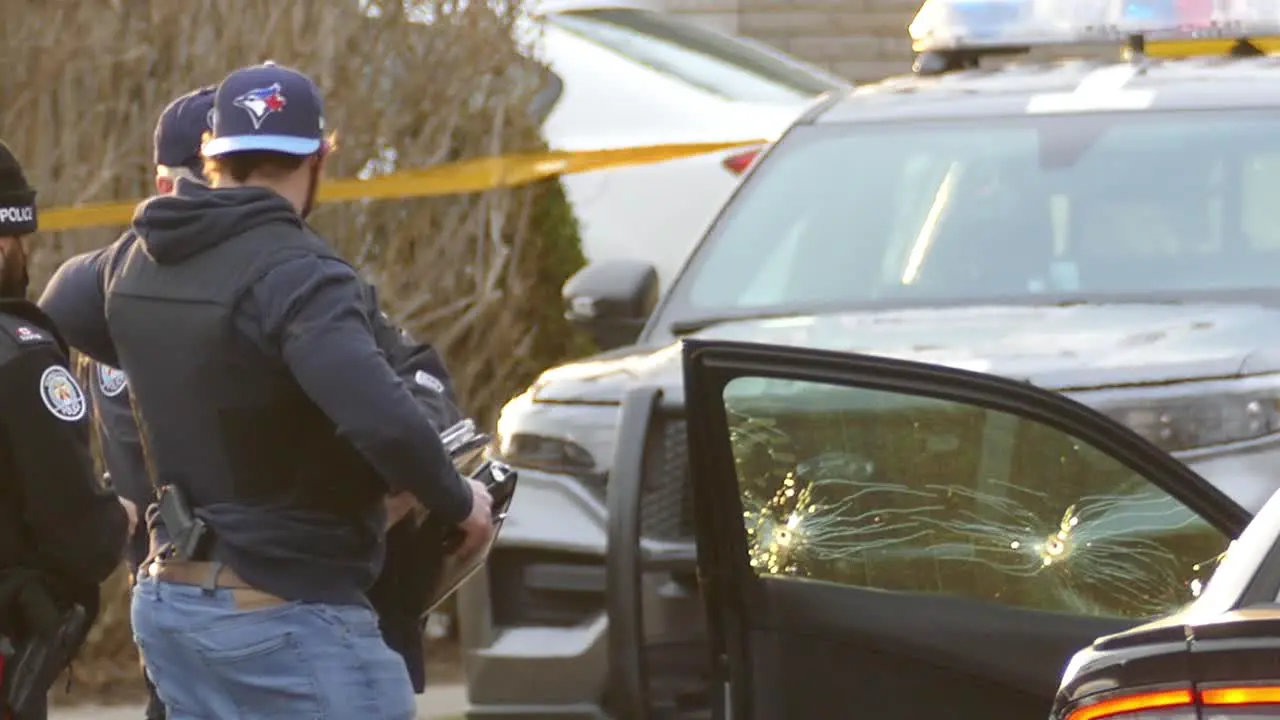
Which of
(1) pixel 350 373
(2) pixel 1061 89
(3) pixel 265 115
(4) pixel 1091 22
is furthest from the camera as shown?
(4) pixel 1091 22

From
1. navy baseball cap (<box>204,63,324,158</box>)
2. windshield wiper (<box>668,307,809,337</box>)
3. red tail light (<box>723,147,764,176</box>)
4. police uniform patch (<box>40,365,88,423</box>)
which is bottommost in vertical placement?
red tail light (<box>723,147,764,176</box>)

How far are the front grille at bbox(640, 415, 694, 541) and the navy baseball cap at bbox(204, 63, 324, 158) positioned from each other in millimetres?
825

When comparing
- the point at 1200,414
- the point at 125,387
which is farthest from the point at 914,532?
the point at 125,387

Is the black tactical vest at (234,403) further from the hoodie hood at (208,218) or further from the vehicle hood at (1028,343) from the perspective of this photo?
the vehicle hood at (1028,343)

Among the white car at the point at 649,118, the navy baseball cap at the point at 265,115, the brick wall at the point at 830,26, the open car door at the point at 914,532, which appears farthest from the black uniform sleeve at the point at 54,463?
the brick wall at the point at 830,26

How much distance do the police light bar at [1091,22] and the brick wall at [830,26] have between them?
906cm

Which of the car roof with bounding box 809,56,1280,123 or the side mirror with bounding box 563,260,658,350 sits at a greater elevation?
the car roof with bounding box 809,56,1280,123

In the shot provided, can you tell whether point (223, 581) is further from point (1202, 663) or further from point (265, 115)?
point (1202, 663)

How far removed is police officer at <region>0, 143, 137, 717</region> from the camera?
173 inches

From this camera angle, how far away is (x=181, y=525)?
4211 mm

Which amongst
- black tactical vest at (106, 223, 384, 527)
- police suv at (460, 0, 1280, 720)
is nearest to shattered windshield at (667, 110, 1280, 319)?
police suv at (460, 0, 1280, 720)

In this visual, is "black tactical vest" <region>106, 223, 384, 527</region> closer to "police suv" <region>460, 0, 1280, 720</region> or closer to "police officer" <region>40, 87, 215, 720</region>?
"police officer" <region>40, 87, 215, 720</region>

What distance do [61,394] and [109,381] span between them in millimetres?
1058

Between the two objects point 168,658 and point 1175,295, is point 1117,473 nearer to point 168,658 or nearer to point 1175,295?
point 168,658
